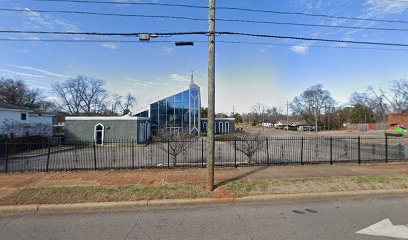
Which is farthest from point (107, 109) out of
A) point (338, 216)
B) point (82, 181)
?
point (338, 216)

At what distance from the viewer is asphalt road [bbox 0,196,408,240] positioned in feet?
15.6

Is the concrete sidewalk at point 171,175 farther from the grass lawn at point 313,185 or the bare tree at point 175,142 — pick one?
the bare tree at point 175,142

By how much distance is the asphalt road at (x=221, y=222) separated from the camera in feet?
15.6

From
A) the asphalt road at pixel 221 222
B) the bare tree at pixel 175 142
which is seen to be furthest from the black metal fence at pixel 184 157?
the asphalt road at pixel 221 222

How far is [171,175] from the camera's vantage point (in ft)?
30.6

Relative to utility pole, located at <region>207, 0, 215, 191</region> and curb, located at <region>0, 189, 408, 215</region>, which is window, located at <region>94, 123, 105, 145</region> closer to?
curb, located at <region>0, 189, 408, 215</region>

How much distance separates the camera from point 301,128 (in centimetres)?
8194

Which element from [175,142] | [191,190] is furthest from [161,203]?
[175,142]

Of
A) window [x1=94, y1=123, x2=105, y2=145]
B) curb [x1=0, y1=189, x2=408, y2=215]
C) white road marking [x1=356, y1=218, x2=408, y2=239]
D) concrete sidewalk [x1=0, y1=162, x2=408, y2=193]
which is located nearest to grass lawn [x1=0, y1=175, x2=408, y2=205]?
curb [x1=0, y1=189, x2=408, y2=215]

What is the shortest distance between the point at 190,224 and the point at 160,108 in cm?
3155

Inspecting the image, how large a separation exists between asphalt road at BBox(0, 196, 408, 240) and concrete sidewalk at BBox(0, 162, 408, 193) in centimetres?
220

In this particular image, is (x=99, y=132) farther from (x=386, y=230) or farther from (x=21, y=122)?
(x=386, y=230)

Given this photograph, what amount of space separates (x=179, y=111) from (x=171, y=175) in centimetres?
2789

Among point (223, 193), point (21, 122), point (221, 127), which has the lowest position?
point (223, 193)
